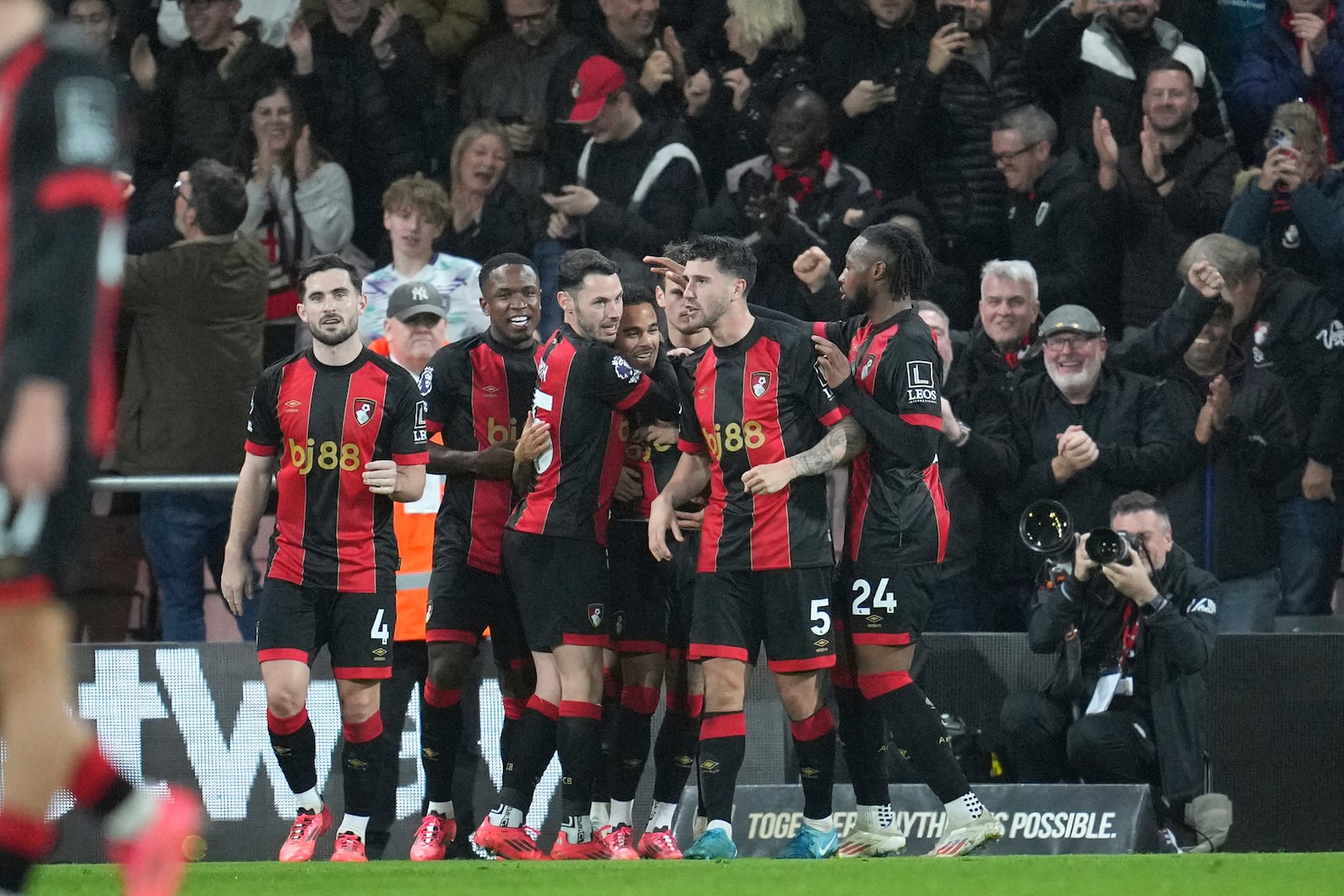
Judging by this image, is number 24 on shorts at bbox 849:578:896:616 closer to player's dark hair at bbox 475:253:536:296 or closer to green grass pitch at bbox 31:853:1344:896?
green grass pitch at bbox 31:853:1344:896

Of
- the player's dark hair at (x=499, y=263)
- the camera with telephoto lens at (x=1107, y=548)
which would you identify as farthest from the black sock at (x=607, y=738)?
the camera with telephoto lens at (x=1107, y=548)

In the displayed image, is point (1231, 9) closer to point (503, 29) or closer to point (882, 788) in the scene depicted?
point (503, 29)

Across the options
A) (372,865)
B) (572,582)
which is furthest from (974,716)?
(372,865)

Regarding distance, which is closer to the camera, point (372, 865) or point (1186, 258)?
point (372, 865)

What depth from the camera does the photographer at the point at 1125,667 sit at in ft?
27.8

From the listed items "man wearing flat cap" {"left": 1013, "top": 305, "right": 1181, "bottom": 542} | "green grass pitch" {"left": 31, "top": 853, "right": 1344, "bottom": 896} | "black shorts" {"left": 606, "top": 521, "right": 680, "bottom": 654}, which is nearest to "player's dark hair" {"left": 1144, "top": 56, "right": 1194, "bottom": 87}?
"man wearing flat cap" {"left": 1013, "top": 305, "right": 1181, "bottom": 542}

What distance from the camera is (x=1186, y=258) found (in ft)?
32.3

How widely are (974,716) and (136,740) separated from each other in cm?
406

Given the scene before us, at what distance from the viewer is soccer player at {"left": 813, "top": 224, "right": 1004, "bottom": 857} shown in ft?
24.7

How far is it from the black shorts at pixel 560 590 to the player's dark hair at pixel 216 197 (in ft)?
9.45

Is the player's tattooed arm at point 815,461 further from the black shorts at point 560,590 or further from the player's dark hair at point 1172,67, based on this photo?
the player's dark hair at point 1172,67

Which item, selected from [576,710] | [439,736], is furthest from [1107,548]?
[439,736]

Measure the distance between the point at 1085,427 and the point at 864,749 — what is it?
2.59 m

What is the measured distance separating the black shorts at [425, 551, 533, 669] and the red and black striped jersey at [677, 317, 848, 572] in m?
1.19
